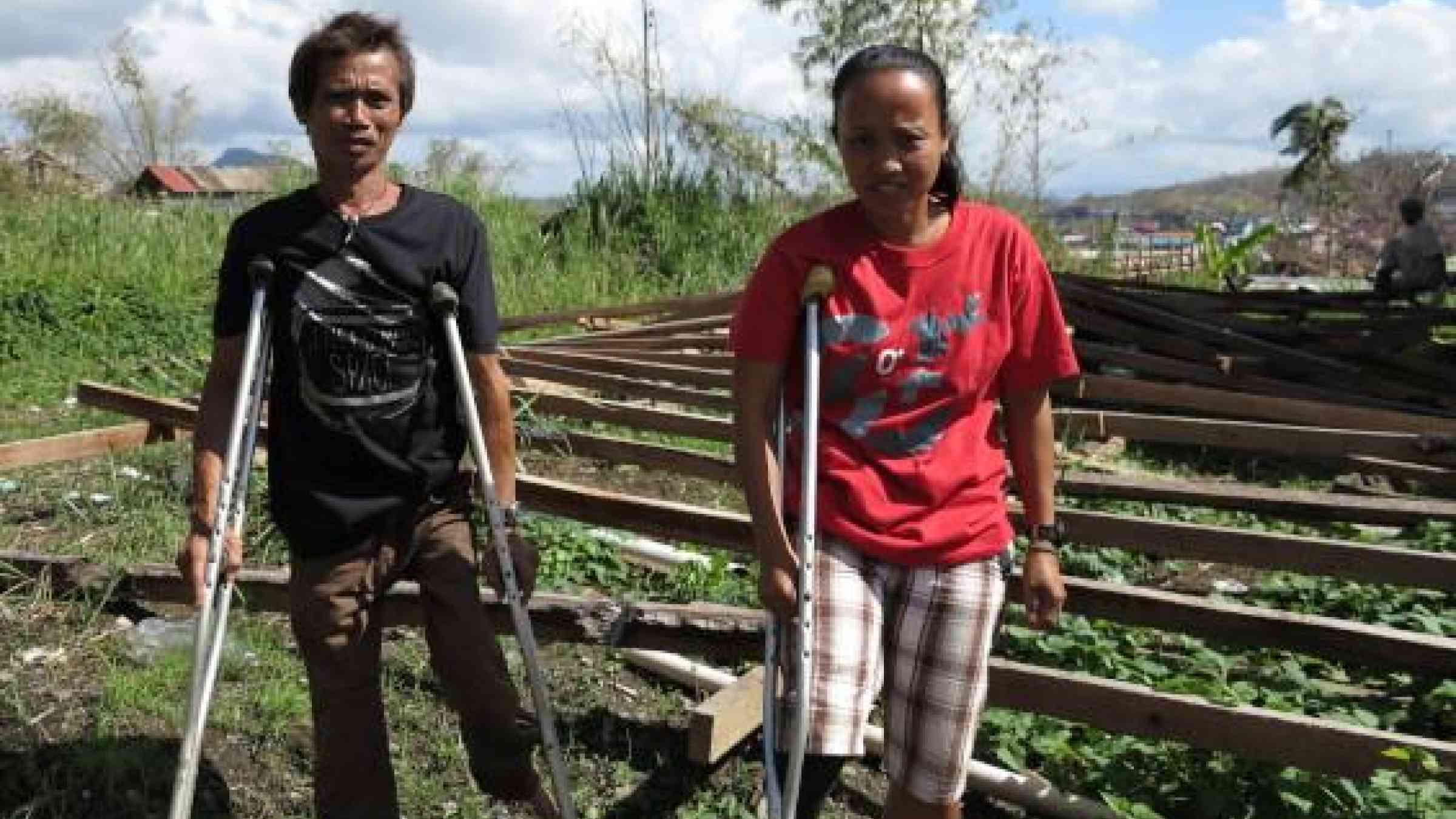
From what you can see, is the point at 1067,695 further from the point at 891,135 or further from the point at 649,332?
the point at 649,332

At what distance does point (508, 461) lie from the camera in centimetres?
296

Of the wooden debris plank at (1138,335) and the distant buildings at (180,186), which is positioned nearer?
the wooden debris plank at (1138,335)

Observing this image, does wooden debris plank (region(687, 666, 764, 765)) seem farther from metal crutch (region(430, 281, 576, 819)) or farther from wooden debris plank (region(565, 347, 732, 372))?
wooden debris plank (region(565, 347, 732, 372))

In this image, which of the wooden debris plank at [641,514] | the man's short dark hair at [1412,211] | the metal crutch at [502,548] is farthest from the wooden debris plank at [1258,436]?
the man's short dark hair at [1412,211]

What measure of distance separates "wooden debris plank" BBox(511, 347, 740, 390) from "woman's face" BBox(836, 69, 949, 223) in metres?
4.72

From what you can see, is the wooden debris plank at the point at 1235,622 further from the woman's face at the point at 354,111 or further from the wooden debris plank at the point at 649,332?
the wooden debris plank at the point at 649,332

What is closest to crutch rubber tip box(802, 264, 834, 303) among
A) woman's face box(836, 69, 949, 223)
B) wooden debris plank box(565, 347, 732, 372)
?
woman's face box(836, 69, 949, 223)

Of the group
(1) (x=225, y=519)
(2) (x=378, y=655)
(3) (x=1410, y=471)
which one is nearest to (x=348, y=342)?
(1) (x=225, y=519)

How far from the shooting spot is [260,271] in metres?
2.67

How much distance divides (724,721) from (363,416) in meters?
1.35

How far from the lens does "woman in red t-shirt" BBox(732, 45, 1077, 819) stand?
244cm

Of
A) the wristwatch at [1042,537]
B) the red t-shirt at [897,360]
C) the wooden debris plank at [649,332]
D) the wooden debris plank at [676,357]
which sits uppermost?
the red t-shirt at [897,360]

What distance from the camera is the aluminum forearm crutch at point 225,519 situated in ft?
8.36

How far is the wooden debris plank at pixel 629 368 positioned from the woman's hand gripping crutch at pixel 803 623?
4693 mm
